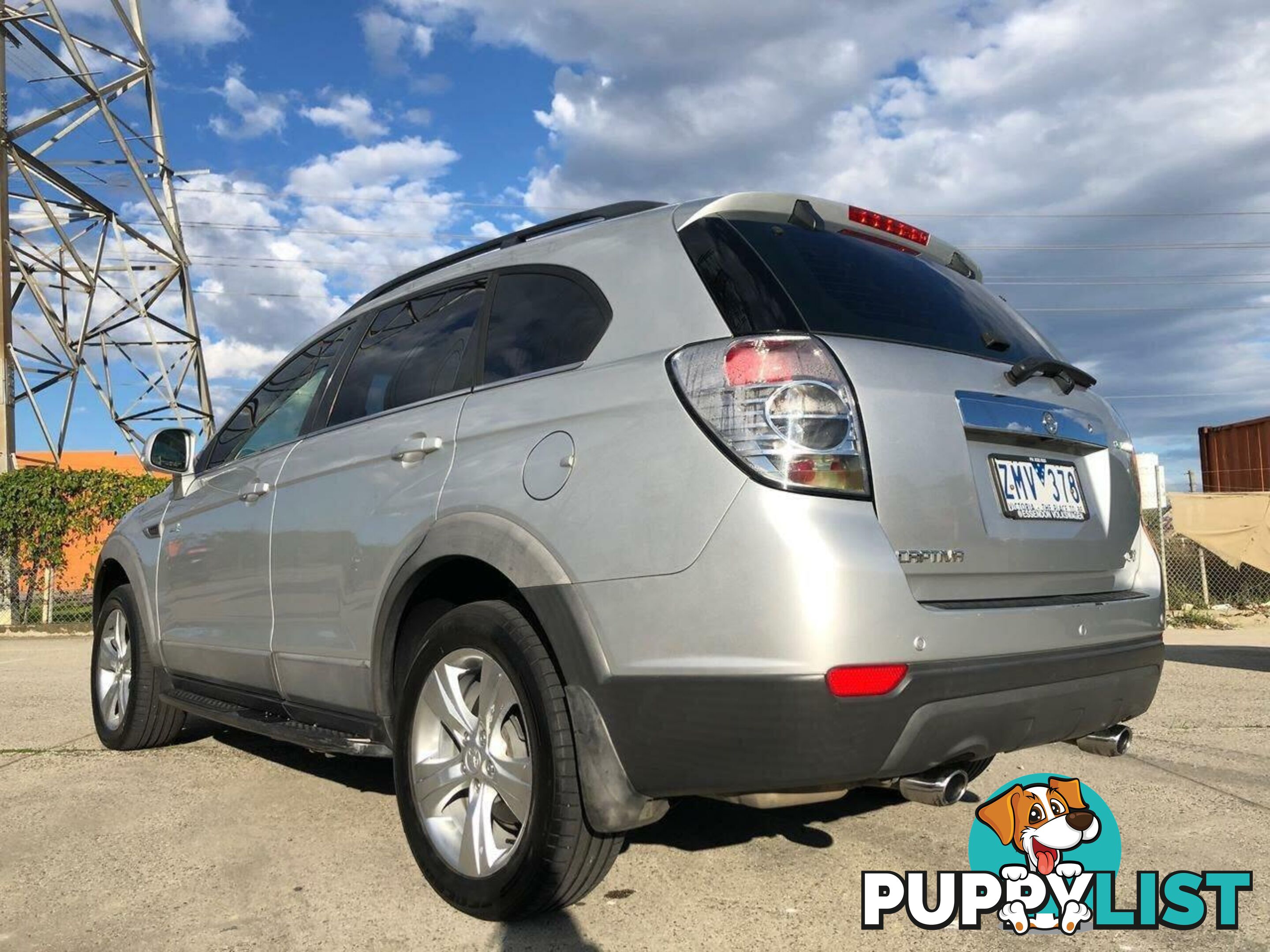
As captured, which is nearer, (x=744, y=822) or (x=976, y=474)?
(x=976, y=474)

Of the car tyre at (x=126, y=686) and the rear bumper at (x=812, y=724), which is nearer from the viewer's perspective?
the rear bumper at (x=812, y=724)

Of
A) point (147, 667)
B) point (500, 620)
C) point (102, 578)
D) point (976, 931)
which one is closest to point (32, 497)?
point (102, 578)

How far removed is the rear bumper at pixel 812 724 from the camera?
214cm

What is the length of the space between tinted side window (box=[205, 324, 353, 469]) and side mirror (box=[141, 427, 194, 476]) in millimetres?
196

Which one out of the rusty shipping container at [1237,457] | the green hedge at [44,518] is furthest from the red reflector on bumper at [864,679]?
the rusty shipping container at [1237,457]

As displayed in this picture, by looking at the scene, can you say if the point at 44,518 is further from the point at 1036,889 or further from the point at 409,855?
the point at 1036,889

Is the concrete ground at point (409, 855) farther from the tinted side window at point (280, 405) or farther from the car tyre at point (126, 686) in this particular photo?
the tinted side window at point (280, 405)

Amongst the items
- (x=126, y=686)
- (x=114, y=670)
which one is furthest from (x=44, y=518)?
(x=126, y=686)

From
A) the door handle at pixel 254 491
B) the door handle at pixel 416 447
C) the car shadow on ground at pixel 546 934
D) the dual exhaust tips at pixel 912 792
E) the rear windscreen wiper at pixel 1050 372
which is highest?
the rear windscreen wiper at pixel 1050 372

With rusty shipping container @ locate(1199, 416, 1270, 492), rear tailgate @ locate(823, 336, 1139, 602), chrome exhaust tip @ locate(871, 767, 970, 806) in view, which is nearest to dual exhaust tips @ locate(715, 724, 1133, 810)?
chrome exhaust tip @ locate(871, 767, 970, 806)

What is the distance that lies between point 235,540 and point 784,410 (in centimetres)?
272

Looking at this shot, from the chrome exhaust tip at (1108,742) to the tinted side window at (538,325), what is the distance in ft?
5.73

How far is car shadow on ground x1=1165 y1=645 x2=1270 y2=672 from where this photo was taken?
8016 mm

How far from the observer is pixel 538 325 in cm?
300
